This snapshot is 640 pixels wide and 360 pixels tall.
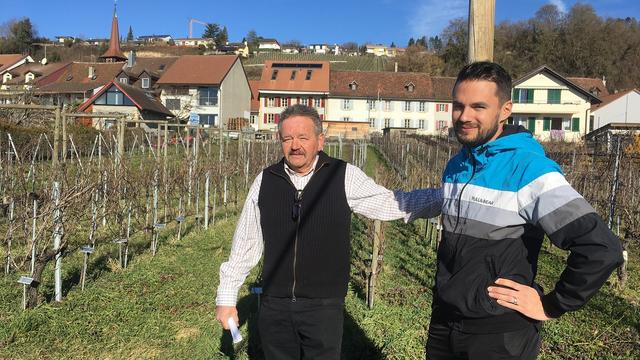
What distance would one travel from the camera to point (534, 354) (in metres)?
1.96

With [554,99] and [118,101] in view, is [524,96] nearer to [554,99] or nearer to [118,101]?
[554,99]

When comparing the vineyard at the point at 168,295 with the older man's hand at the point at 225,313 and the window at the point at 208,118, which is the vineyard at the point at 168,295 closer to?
the older man's hand at the point at 225,313

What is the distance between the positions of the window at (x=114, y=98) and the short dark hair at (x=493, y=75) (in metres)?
41.1

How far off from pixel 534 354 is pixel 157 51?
10671 centimetres

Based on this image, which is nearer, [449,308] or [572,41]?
[449,308]

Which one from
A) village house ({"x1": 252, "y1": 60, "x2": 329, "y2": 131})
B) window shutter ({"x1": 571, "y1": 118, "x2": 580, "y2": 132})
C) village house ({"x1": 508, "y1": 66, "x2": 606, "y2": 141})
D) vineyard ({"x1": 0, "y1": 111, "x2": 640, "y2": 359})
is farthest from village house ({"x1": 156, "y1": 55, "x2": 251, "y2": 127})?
vineyard ({"x1": 0, "y1": 111, "x2": 640, "y2": 359})

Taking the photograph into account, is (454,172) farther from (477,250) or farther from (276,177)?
(276,177)

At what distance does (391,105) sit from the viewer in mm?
54094

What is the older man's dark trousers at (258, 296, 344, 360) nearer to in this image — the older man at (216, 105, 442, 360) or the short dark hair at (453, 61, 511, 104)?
the older man at (216, 105, 442, 360)

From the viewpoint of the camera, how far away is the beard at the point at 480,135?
1.92 meters

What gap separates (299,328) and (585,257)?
4.33 ft

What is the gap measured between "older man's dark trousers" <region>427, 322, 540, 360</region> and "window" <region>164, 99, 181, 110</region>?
4870cm

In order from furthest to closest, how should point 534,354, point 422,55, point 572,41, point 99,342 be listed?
point 422,55 → point 572,41 → point 99,342 → point 534,354

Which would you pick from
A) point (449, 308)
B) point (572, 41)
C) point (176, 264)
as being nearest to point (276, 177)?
point (449, 308)
